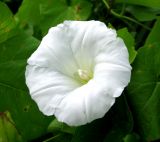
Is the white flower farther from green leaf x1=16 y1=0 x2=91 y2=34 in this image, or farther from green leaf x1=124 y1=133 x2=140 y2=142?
green leaf x1=16 y1=0 x2=91 y2=34

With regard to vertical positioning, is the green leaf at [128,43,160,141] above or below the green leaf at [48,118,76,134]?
above

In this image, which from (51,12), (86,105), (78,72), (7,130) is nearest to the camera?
(86,105)

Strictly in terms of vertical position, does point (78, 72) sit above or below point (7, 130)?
above

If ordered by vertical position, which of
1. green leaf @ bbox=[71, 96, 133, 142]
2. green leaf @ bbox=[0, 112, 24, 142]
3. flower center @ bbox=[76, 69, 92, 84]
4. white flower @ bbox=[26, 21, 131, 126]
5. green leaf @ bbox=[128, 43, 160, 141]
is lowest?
green leaf @ bbox=[0, 112, 24, 142]

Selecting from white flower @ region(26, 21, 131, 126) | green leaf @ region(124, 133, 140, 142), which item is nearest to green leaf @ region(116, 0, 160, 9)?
white flower @ region(26, 21, 131, 126)

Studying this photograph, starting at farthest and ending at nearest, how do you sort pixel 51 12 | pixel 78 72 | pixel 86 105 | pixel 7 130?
1. pixel 51 12
2. pixel 7 130
3. pixel 78 72
4. pixel 86 105

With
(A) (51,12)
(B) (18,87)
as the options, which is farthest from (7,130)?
(A) (51,12)

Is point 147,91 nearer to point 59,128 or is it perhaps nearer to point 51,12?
point 59,128
